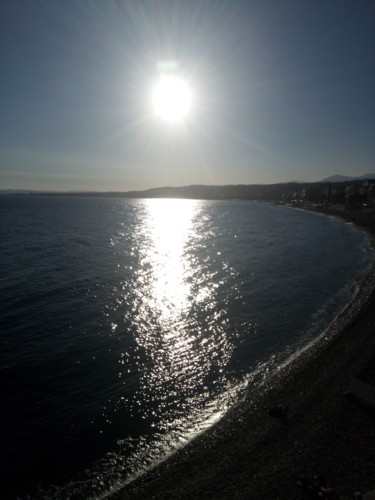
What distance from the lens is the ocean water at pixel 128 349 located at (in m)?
16.3

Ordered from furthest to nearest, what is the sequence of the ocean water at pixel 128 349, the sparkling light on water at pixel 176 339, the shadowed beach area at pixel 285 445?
the sparkling light on water at pixel 176 339 < the ocean water at pixel 128 349 < the shadowed beach area at pixel 285 445

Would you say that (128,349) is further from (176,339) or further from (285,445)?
(285,445)

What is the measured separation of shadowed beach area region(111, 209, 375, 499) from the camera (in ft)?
45.1

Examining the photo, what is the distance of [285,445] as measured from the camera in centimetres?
1588

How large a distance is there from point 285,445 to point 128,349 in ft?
49.4

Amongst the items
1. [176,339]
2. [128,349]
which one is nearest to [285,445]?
[176,339]

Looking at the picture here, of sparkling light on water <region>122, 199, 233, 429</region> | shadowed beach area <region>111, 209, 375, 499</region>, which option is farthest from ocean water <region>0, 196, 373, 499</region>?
shadowed beach area <region>111, 209, 375, 499</region>

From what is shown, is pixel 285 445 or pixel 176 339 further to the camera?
pixel 176 339

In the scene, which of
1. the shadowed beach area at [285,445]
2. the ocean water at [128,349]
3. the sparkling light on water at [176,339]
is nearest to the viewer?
the shadowed beach area at [285,445]

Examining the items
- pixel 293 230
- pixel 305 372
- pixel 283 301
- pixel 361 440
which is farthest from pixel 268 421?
pixel 293 230

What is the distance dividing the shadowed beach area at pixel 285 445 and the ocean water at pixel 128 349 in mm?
1293

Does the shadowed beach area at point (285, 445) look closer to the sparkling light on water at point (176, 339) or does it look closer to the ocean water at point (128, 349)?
the ocean water at point (128, 349)

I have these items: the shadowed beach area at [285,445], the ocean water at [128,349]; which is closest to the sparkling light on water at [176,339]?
the ocean water at [128,349]

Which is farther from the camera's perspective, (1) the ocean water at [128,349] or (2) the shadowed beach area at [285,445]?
(1) the ocean water at [128,349]
